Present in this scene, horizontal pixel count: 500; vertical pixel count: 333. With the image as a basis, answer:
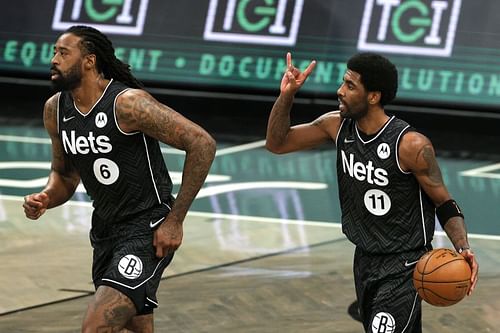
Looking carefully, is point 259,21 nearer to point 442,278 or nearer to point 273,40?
point 273,40

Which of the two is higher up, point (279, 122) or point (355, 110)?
point (355, 110)

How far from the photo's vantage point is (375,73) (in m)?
7.38

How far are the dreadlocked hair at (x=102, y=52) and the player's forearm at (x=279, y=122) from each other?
79 cm

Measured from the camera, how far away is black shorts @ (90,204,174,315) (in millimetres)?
7398

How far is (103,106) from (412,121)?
9499 millimetres

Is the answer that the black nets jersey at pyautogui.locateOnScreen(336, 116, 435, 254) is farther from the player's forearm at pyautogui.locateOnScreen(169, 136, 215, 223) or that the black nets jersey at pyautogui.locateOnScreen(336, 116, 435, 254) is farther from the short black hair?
the player's forearm at pyautogui.locateOnScreen(169, 136, 215, 223)

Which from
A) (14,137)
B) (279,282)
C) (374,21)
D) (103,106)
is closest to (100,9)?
(14,137)

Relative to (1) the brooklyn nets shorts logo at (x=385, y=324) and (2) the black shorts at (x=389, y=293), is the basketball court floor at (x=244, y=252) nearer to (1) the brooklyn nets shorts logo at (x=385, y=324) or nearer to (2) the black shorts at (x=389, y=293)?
(2) the black shorts at (x=389, y=293)

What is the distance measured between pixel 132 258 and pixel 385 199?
1.32 metres

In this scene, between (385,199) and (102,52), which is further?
(102,52)

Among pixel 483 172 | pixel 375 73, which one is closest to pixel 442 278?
→ pixel 375 73

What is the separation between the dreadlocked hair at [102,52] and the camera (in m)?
7.68

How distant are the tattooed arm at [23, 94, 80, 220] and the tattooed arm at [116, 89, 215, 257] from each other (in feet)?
1.73

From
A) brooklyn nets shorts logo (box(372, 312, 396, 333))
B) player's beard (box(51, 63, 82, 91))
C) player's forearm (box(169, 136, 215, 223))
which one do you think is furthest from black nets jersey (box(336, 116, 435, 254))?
player's beard (box(51, 63, 82, 91))
